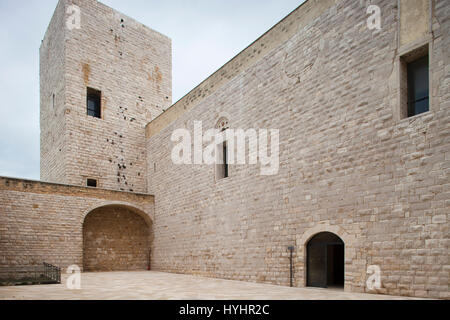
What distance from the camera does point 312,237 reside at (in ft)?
26.1

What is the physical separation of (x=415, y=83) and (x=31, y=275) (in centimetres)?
1198

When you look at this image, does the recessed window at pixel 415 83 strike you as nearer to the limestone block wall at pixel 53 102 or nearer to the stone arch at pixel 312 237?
the stone arch at pixel 312 237

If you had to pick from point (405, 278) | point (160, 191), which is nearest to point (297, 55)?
point (405, 278)

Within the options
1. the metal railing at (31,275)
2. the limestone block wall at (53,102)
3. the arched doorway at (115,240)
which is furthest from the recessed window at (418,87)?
the limestone block wall at (53,102)

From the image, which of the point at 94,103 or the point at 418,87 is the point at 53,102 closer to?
the point at 94,103

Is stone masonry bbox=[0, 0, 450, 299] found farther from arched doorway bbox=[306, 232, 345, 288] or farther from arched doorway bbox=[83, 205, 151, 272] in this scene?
arched doorway bbox=[306, 232, 345, 288]

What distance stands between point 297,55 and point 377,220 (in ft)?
14.8

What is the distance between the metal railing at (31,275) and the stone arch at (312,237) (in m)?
6.29

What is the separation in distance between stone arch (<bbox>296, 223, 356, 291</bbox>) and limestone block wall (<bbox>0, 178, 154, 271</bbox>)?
8603mm

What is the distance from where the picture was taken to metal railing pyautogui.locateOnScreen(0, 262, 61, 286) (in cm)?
908

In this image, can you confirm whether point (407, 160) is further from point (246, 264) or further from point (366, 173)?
point (246, 264)

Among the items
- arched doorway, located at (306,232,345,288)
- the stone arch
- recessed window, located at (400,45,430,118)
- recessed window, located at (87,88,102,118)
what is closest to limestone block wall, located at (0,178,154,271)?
recessed window, located at (87,88,102,118)

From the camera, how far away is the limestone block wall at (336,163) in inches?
237

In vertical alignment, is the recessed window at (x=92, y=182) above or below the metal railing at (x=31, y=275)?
above
